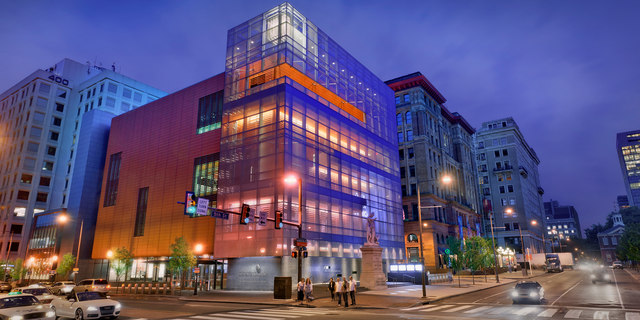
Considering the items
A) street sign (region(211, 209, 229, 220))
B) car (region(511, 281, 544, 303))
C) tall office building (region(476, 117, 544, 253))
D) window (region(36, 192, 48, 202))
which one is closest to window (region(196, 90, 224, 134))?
street sign (region(211, 209, 229, 220))

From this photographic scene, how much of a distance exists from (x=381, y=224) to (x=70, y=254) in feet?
174

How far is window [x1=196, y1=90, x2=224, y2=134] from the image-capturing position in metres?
54.0

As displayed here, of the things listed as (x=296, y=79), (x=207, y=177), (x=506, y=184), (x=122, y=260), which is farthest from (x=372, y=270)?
(x=506, y=184)

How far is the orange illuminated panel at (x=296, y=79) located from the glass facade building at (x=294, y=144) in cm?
13

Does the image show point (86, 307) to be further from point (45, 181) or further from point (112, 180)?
point (45, 181)

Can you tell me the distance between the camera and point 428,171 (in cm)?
7819

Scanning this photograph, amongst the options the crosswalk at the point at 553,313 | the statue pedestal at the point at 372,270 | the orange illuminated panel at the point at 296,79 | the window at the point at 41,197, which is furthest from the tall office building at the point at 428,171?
the window at the point at 41,197

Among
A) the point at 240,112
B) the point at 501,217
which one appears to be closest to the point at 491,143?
the point at 501,217

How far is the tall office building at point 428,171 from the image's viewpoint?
74.5 m

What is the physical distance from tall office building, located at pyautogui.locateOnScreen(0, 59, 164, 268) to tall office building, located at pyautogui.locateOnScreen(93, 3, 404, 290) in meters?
11.7

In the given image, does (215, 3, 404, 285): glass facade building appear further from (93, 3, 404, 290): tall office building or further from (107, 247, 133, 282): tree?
(107, 247, 133, 282): tree

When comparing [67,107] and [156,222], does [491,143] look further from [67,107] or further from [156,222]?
[67,107]

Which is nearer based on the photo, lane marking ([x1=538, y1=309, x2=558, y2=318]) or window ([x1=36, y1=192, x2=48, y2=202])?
lane marking ([x1=538, y1=309, x2=558, y2=318])

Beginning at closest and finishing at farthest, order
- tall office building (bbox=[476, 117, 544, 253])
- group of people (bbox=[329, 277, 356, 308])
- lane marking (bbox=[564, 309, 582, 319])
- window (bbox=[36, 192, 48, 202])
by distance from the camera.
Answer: lane marking (bbox=[564, 309, 582, 319]) → group of people (bbox=[329, 277, 356, 308]) → window (bbox=[36, 192, 48, 202]) → tall office building (bbox=[476, 117, 544, 253])
